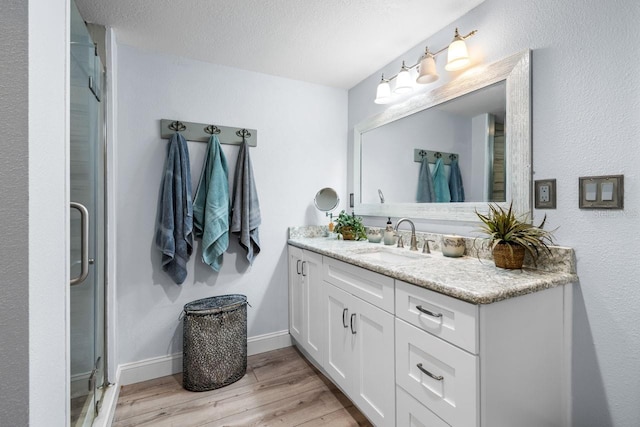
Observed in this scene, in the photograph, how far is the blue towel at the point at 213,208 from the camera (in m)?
1.97

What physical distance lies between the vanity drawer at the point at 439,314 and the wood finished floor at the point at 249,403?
0.82 meters

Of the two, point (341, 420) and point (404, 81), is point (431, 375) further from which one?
point (404, 81)

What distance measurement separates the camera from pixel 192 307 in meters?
1.93

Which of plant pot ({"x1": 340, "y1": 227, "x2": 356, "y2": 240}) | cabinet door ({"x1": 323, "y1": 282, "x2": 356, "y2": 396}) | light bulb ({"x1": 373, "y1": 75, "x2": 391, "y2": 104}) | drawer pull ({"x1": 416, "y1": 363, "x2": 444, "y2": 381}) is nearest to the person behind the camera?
drawer pull ({"x1": 416, "y1": 363, "x2": 444, "y2": 381})

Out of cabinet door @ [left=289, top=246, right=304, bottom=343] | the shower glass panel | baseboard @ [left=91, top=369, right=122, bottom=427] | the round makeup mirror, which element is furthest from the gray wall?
the round makeup mirror

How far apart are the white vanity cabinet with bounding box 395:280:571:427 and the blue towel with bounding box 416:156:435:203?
85 cm

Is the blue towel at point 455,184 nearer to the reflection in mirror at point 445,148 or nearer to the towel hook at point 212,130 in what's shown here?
the reflection in mirror at point 445,148

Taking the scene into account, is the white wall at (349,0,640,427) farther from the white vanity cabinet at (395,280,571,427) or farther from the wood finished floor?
the wood finished floor

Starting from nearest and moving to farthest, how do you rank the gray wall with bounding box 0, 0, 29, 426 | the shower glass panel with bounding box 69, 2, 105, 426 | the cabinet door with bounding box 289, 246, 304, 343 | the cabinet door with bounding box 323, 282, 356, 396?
the gray wall with bounding box 0, 0, 29, 426 < the shower glass panel with bounding box 69, 2, 105, 426 < the cabinet door with bounding box 323, 282, 356, 396 < the cabinet door with bounding box 289, 246, 304, 343

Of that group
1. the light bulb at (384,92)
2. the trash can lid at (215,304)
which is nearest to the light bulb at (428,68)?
the light bulb at (384,92)

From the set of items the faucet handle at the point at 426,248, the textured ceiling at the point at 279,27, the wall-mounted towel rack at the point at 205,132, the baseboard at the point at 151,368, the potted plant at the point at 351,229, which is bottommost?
the baseboard at the point at 151,368

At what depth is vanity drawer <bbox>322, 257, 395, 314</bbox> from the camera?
4.14 feet

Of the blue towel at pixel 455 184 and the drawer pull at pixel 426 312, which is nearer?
the drawer pull at pixel 426 312

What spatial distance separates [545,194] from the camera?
4.06 ft
